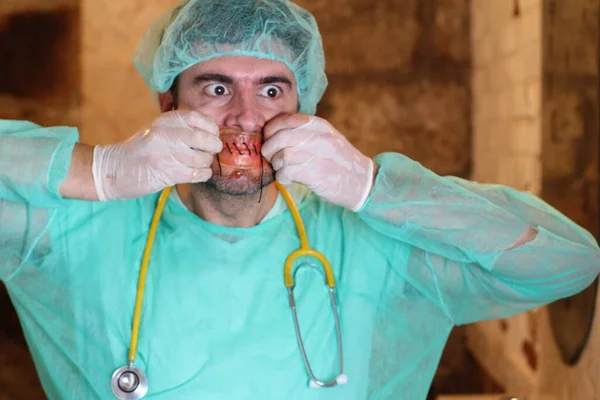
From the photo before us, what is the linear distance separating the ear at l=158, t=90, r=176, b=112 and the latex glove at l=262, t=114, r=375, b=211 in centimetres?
46

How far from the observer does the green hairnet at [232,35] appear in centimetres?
181

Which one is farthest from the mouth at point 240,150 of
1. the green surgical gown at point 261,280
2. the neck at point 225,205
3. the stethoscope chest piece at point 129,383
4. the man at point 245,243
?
the stethoscope chest piece at point 129,383

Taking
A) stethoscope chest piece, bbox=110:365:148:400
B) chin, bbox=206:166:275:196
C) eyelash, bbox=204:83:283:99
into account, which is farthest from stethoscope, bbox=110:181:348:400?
eyelash, bbox=204:83:283:99

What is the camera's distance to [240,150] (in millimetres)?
1766

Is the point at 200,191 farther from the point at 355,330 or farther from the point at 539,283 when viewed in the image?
the point at 539,283

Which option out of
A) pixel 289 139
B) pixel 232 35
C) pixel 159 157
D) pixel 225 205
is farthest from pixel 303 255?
pixel 232 35

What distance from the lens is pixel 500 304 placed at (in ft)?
6.10

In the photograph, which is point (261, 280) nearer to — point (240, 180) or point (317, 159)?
point (240, 180)

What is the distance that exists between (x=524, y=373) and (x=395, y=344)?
4.13 feet

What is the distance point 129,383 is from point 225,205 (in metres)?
0.51

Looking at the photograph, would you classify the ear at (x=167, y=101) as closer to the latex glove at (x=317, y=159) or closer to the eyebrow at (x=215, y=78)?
the eyebrow at (x=215, y=78)

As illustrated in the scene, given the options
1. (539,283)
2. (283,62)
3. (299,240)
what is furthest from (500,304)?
(283,62)

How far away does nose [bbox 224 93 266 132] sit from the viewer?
1.78m

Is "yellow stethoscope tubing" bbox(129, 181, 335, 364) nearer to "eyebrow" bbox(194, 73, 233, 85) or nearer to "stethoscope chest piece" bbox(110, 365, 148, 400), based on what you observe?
"stethoscope chest piece" bbox(110, 365, 148, 400)
